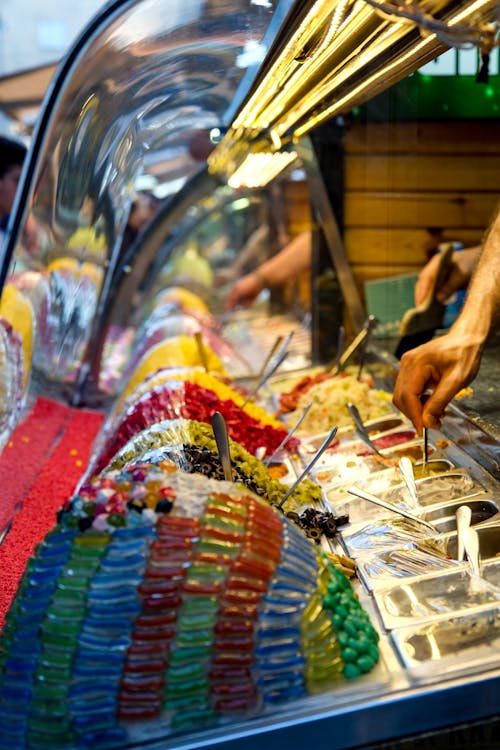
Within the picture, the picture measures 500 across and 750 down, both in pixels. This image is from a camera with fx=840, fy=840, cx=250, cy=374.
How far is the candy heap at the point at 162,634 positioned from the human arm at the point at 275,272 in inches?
106

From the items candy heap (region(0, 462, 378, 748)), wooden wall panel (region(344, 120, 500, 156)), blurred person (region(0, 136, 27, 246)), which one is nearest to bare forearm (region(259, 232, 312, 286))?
wooden wall panel (region(344, 120, 500, 156))

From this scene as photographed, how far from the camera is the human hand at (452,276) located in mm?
2494

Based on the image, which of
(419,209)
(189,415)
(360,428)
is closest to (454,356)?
(360,428)

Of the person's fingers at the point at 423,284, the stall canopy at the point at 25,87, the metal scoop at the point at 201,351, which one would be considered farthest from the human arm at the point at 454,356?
the stall canopy at the point at 25,87

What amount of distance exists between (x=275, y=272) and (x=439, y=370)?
2.78m

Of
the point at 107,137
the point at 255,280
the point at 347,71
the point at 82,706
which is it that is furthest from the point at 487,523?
the point at 255,280

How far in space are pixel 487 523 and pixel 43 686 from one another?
86 cm

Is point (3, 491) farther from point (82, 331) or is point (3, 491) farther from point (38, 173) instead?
point (82, 331)

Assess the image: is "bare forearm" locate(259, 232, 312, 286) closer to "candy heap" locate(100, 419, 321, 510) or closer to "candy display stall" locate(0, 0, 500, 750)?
"candy display stall" locate(0, 0, 500, 750)

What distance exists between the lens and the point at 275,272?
4.40 meters

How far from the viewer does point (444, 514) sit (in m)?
1.66

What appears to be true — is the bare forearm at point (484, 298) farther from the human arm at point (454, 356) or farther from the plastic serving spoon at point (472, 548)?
the plastic serving spoon at point (472, 548)

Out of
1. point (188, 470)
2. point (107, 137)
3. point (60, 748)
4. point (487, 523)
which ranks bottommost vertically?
point (60, 748)

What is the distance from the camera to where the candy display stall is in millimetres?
1129
